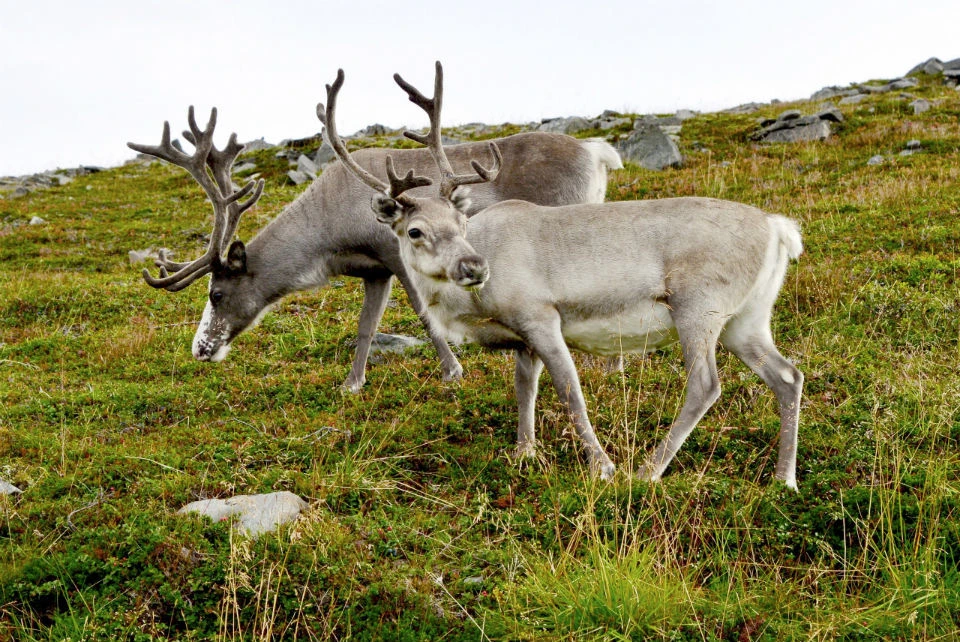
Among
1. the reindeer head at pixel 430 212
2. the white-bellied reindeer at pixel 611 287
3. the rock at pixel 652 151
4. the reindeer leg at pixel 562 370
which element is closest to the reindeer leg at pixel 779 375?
the white-bellied reindeer at pixel 611 287

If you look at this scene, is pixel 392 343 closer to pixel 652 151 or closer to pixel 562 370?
pixel 562 370

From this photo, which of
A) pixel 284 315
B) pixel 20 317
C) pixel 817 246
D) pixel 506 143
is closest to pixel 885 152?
pixel 817 246

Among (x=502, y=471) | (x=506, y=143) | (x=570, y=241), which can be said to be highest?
(x=506, y=143)

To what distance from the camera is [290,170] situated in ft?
81.4

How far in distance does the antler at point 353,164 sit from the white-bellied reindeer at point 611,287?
3 centimetres

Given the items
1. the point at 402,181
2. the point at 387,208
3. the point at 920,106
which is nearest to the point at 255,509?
the point at 387,208

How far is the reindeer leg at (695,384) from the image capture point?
638 centimetres

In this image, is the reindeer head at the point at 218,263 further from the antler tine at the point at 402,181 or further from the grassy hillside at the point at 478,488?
the antler tine at the point at 402,181

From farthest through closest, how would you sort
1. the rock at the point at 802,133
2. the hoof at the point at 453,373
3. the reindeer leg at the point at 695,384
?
the rock at the point at 802,133 → the hoof at the point at 453,373 → the reindeer leg at the point at 695,384

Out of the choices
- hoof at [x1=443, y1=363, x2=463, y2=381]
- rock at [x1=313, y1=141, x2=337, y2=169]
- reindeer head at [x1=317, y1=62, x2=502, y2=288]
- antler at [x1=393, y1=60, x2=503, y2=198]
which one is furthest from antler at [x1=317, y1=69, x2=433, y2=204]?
rock at [x1=313, y1=141, x2=337, y2=169]

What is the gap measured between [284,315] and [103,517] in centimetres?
649

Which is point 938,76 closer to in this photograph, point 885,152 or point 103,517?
point 885,152

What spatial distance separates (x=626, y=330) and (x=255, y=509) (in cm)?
312

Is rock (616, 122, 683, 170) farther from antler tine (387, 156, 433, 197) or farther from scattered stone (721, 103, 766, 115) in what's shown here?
antler tine (387, 156, 433, 197)
